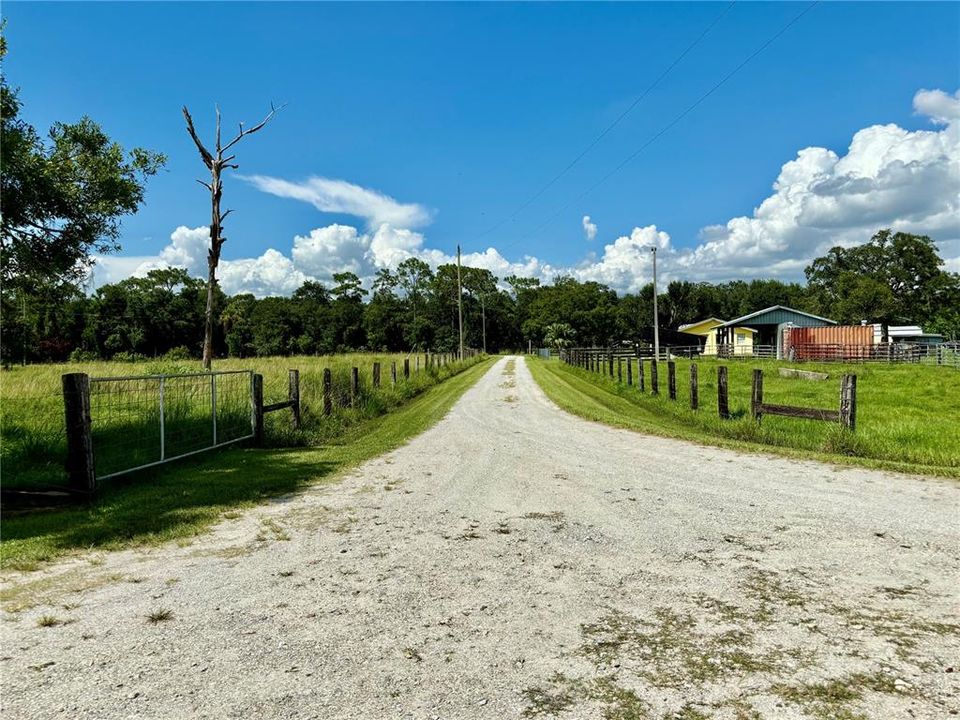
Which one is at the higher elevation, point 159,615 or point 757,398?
point 757,398

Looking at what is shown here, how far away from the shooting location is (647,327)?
85.4m

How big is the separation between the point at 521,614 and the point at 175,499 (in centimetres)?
478

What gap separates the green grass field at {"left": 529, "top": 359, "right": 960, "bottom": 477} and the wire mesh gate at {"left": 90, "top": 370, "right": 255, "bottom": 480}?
7.88 metres

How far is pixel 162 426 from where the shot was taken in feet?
26.6

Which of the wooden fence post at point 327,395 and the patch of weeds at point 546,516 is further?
the wooden fence post at point 327,395

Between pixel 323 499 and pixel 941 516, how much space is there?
6315 millimetres

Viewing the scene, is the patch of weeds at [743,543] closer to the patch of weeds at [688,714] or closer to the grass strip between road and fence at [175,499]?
the patch of weeds at [688,714]

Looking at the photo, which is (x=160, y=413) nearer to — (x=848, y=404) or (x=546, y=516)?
(x=546, y=516)

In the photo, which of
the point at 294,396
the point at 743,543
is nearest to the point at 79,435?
the point at 294,396

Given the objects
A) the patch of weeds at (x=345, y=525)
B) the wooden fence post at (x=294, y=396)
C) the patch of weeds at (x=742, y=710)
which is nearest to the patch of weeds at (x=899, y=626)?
the patch of weeds at (x=742, y=710)

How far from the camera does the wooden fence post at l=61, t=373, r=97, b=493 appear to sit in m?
6.52

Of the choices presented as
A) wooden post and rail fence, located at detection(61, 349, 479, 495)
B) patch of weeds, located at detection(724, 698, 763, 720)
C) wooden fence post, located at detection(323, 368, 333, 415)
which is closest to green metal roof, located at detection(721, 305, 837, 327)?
wooden post and rail fence, located at detection(61, 349, 479, 495)

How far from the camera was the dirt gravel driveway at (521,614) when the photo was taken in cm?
277

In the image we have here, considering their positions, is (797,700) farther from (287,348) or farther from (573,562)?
(287,348)
